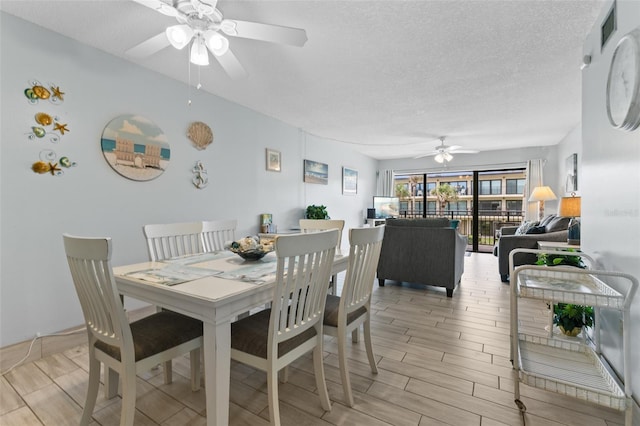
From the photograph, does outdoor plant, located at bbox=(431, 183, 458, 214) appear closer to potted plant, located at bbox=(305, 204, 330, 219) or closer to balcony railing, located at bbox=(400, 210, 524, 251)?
balcony railing, located at bbox=(400, 210, 524, 251)

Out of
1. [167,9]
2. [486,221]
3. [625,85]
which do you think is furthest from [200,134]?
[486,221]

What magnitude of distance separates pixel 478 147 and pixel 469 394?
579 centimetres

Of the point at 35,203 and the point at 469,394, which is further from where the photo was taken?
the point at 35,203

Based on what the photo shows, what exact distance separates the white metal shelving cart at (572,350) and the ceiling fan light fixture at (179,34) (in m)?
2.13

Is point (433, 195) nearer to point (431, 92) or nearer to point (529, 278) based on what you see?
point (431, 92)

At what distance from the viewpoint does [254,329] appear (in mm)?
1440

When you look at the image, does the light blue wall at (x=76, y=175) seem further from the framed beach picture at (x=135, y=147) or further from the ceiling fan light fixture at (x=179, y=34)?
the ceiling fan light fixture at (x=179, y=34)

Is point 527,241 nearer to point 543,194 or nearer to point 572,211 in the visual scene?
point 572,211

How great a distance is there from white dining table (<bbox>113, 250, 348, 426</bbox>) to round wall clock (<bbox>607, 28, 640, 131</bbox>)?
71.9 inches

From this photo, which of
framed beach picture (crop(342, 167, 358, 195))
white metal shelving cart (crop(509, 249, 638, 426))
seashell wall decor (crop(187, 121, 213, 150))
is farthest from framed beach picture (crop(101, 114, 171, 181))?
framed beach picture (crop(342, 167, 358, 195))

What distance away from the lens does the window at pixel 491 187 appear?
7.16 meters

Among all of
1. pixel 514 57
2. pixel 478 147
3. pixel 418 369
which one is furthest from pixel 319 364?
pixel 478 147

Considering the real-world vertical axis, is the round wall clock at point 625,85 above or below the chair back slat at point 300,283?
above

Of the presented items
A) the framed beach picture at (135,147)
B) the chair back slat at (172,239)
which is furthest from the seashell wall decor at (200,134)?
the chair back slat at (172,239)
